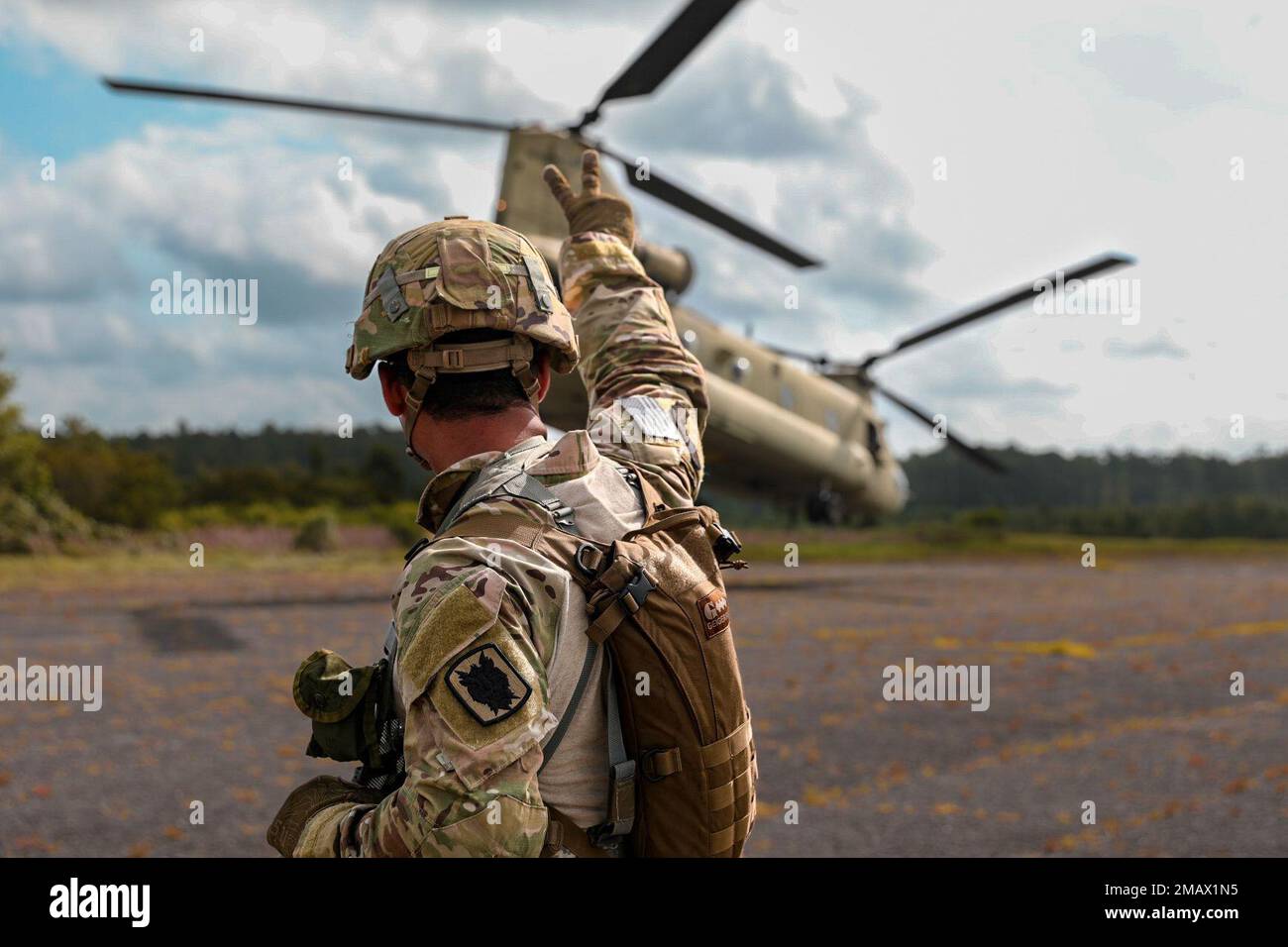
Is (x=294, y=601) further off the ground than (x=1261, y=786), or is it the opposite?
(x=294, y=601)

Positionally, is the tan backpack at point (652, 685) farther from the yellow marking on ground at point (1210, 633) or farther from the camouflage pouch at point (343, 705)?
the yellow marking on ground at point (1210, 633)

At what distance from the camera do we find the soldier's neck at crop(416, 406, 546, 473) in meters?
2.19

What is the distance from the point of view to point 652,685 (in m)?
2.07

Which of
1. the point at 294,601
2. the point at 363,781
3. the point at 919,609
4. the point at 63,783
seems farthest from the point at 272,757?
the point at 919,609

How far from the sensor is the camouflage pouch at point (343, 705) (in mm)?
2047

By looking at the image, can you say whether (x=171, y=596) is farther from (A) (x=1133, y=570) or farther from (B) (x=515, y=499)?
(A) (x=1133, y=570)

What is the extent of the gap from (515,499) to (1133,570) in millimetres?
38050

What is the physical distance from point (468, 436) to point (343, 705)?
594 millimetres

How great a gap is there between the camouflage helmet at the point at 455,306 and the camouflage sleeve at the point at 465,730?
0.49 m

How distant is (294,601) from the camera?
63.1 feet

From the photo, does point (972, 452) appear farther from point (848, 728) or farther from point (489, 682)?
point (489, 682)

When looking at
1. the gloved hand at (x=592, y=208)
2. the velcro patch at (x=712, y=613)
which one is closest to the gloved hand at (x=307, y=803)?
the velcro patch at (x=712, y=613)

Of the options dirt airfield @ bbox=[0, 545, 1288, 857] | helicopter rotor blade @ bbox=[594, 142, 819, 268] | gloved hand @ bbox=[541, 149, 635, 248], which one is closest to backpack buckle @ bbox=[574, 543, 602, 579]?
gloved hand @ bbox=[541, 149, 635, 248]

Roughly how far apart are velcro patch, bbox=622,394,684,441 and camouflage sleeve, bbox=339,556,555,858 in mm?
977
